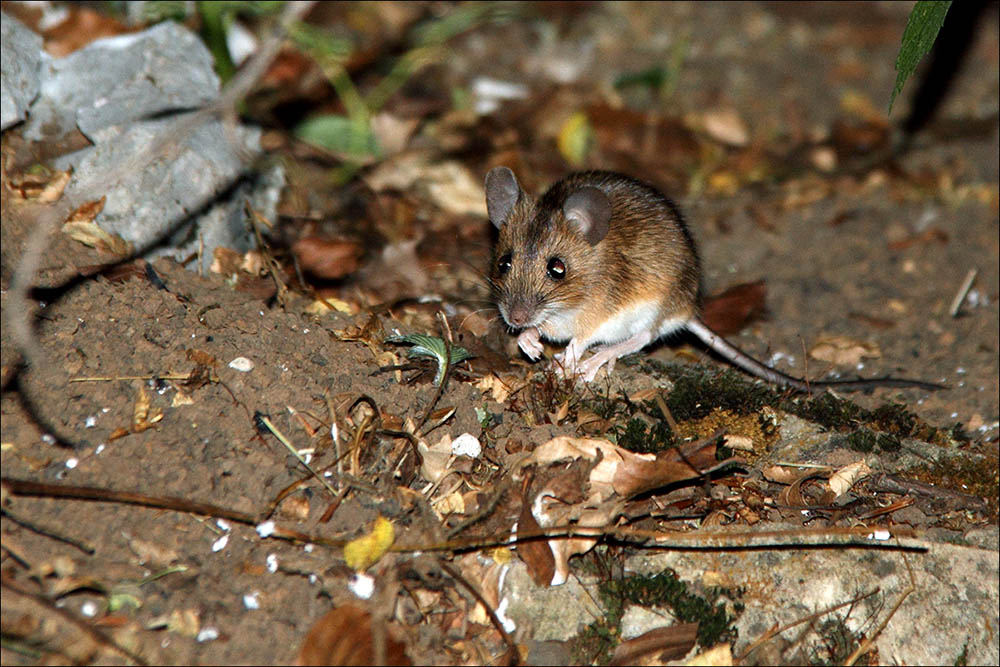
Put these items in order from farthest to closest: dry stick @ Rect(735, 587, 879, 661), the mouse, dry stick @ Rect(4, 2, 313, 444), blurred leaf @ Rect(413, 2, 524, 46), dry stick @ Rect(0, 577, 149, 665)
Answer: blurred leaf @ Rect(413, 2, 524, 46) < the mouse < dry stick @ Rect(735, 587, 879, 661) < dry stick @ Rect(0, 577, 149, 665) < dry stick @ Rect(4, 2, 313, 444)

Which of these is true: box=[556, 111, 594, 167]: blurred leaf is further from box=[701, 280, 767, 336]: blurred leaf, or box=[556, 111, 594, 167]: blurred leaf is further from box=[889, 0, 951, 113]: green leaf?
box=[889, 0, 951, 113]: green leaf

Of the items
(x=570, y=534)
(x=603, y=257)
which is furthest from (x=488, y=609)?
(x=603, y=257)

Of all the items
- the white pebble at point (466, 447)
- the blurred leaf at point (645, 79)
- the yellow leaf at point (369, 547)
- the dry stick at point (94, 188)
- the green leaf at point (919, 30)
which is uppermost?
the green leaf at point (919, 30)

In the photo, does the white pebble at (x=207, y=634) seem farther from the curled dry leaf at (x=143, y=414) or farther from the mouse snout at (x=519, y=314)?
the mouse snout at (x=519, y=314)

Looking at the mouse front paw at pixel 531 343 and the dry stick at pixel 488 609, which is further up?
the dry stick at pixel 488 609

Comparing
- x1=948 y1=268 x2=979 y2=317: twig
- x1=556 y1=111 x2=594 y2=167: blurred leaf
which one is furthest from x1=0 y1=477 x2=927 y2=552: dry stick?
x1=556 y1=111 x2=594 y2=167: blurred leaf

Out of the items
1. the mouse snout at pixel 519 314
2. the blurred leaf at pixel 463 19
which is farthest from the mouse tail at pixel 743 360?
the blurred leaf at pixel 463 19
